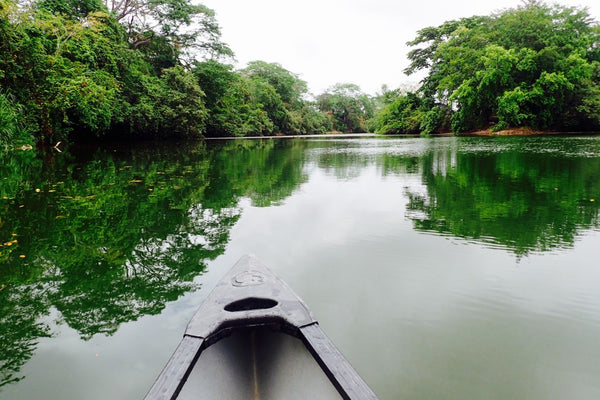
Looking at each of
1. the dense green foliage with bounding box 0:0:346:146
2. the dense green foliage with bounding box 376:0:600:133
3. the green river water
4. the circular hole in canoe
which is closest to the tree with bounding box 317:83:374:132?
the dense green foliage with bounding box 0:0:346:146

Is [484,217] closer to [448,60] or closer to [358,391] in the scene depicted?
[358,391]

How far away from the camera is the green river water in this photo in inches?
59.2

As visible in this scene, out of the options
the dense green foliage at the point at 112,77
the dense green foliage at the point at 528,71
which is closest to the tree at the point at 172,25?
the dense green foliage at the point at 112,77

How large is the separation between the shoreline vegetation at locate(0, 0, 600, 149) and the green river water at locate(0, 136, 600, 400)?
708 centimetres

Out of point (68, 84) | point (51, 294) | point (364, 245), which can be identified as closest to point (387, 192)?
point (364, 245)

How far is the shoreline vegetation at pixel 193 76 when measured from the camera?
1055 centimetres

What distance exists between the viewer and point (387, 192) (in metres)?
5.36

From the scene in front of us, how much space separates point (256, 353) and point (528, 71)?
24.2m

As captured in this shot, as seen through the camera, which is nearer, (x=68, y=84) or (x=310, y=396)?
(x=310, y=396)

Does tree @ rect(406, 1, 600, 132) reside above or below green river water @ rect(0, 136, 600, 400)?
above

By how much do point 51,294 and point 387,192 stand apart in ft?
14.4

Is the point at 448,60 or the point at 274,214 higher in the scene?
the point at 448,60

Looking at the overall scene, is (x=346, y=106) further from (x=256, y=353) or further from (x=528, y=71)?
(x=256, y=353)

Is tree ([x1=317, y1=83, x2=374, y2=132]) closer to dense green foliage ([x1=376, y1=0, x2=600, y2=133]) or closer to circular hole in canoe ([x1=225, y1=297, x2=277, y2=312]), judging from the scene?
dense green foliage ([x1=376, y1=0, x2=600, y2=133])
